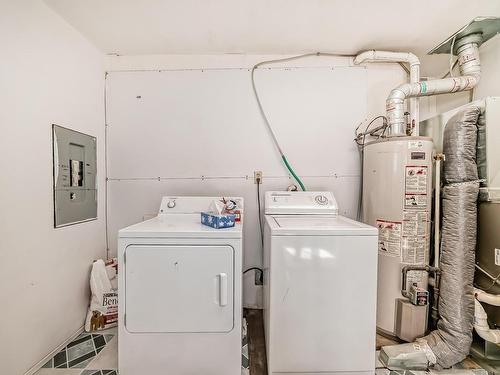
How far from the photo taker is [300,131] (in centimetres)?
220

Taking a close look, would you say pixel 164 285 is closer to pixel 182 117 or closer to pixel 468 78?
pixel 182 117

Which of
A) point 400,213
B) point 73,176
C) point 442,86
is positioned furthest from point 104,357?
point 442,86

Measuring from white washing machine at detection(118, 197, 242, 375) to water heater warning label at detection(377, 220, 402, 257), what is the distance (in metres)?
1.19

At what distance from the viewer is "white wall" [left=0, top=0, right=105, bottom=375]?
128cm

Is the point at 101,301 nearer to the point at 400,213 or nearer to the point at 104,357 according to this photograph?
the point at 104,357

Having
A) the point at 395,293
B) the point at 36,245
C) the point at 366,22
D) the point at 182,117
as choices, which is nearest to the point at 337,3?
the point at 366,22

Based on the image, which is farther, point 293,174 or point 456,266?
point 293,174

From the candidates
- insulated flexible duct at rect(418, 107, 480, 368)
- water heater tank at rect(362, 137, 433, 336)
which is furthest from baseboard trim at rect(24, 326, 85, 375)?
insulated flexible duct at rect(418, 107, 480, 368)

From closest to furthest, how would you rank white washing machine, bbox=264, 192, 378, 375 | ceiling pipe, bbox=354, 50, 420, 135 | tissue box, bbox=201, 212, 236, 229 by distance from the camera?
white washing machine, bbox=264, 192, 378, 375
tissue box, bbox=201, 212, 236, 229
ceiling pipe, bbox=354, 50, 420, 135

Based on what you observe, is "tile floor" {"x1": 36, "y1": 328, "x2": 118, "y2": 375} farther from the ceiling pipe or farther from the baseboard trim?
the ceiling pipe

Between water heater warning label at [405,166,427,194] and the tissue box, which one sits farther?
water heater warning label at [405,166,427,194]

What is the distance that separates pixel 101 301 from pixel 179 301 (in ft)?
3.29

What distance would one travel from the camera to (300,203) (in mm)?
1914

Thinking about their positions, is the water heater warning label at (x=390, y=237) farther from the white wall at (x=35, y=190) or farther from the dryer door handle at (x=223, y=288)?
the white wall at (x=35, y=190)
